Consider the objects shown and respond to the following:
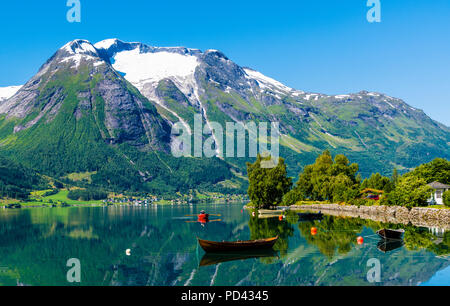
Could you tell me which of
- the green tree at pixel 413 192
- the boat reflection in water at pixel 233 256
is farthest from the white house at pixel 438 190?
the boat reflection in water at pixel 233 256

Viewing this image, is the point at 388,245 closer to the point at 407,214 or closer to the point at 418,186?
the point at 407,214

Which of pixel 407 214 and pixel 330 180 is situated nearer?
pixel 407 214

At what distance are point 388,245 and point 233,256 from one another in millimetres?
25780

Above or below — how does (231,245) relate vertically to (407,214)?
above

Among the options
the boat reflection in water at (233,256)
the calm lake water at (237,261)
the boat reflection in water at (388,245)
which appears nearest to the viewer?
the calm lake water at (237,261)

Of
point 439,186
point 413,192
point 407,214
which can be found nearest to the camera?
point 413,192

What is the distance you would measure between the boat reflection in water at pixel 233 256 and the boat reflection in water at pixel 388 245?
16508 millimetres

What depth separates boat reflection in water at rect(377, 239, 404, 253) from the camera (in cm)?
6044

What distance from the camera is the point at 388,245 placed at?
210 ft

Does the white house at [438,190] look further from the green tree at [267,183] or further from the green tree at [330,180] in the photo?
the green tree at [267,183]

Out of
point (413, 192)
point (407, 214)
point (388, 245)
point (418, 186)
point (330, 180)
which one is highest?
point (330, 180)

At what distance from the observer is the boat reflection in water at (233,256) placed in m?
53.4

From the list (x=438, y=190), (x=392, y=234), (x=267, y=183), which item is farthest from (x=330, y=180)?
(x=392, y=234)

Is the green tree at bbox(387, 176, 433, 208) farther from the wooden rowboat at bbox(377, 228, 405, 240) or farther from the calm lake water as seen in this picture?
the wooden rowboat at bbox(377, 228, 405, 240)
